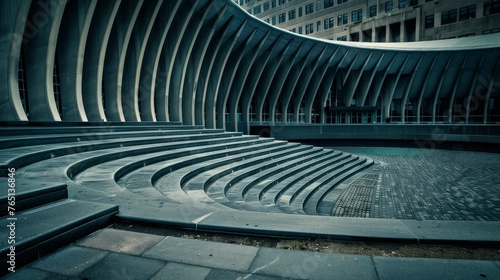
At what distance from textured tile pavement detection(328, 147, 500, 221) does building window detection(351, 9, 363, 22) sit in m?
36.4

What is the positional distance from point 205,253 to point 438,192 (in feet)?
36.0

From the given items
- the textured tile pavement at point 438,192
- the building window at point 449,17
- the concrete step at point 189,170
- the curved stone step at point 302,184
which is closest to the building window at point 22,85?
the concrete step at point 189,170

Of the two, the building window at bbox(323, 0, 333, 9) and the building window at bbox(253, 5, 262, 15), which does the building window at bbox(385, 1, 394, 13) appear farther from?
the building window at bbox(253, 5, 262, 15)

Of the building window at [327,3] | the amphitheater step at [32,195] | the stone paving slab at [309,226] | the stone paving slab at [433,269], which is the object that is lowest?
the stone paving slab at [433,269]

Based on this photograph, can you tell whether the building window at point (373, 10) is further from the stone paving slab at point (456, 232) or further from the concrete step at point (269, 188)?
the stone paving slab at point (456, 232)

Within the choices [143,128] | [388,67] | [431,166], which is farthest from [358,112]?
[143,128]

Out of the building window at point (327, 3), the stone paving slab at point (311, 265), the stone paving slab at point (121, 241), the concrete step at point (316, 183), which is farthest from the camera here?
the building window at point (327, 3)

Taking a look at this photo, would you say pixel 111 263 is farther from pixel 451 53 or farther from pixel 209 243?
pixel 451 53

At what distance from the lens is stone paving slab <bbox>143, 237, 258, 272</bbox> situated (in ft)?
7.83

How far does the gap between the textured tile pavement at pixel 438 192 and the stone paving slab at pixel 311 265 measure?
20.1 feet

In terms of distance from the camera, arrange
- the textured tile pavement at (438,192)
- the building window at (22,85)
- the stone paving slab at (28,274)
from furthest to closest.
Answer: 1. the building window at (22,85)
2. the textured tile pavement at (438,192)
3. the stone paving slab at (28,274)

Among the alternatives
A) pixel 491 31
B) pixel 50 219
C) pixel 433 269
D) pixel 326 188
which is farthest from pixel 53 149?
pixel 491 31

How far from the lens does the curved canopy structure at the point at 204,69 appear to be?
12.5 m

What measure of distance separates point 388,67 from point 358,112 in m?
7.42
